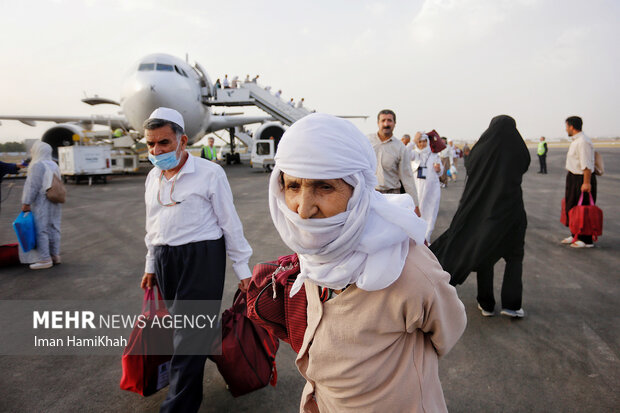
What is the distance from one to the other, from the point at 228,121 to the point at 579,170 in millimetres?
20671

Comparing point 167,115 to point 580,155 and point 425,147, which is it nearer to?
point 425,147

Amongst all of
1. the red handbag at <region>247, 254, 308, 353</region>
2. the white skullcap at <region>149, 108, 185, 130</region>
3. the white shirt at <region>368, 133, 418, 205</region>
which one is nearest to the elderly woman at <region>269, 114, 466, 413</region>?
the red handbag at <region>247, 254, 308, 353</region>

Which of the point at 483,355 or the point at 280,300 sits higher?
the point at 280,300

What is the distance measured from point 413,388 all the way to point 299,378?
1.86m

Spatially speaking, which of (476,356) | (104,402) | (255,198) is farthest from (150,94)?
(476,356)

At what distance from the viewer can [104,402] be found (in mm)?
2533

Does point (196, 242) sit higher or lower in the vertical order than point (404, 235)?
lower

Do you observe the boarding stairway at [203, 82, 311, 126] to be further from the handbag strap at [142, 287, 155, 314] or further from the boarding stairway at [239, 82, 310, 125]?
the handbag strap at [142, 287, 155, 314]

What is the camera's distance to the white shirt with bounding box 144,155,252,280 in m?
2.29

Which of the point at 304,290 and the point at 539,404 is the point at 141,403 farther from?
the point at 539,404

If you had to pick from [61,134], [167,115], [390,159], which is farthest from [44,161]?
[61,134]

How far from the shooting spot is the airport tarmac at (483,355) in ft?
8.13

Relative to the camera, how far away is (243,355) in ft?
7.73

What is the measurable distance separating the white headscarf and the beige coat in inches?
3.2
